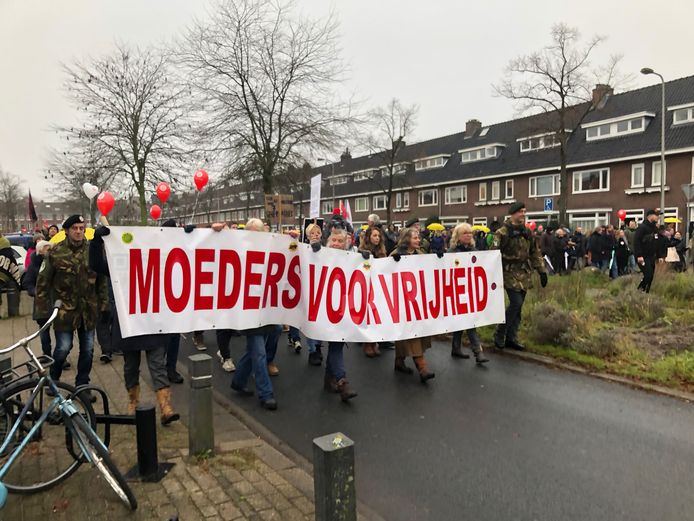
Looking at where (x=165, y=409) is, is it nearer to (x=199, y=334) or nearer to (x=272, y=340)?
(x=272, y=340)

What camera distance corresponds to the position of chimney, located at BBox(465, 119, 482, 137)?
48656 millimetres

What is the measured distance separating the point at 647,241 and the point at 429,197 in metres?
39.5

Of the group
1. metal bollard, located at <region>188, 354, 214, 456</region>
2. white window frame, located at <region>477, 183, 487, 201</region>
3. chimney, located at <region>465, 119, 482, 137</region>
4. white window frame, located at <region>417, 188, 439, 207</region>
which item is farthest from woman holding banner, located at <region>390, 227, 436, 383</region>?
chimney, located at <region>465, 119, 482, 137</region>

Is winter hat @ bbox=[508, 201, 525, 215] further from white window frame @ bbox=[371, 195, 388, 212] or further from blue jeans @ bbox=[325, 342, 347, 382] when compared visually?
white window frame @ bbox=[371, 195, 388, 212]

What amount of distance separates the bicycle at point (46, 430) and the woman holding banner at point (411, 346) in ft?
11.4

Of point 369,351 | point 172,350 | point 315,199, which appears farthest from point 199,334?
point 315,199

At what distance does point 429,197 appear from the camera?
49.2 meters

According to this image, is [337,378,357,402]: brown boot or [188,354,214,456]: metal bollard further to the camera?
[337,378,357,402]: brown boot

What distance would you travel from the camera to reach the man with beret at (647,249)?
33.0 ft

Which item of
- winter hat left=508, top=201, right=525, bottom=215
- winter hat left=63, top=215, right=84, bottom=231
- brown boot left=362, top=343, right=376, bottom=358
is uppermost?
winter hat left=508, top=201, right=525, bottom=215

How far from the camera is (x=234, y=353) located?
7.81 meters

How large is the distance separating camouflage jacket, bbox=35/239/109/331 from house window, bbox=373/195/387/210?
5024cm

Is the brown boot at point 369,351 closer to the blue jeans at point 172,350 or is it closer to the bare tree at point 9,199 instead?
the blue jeans at point 172,350

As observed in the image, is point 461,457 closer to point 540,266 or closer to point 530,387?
point 530,387
